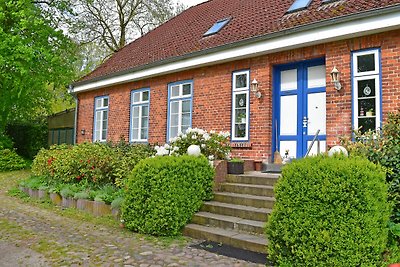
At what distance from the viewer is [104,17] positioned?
76.0ft

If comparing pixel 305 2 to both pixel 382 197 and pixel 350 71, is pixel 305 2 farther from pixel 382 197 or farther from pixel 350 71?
pixel 382 197

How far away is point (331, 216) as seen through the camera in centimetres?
411

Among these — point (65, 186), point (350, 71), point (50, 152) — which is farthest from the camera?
point (50, 152)

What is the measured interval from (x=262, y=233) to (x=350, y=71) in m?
4.33

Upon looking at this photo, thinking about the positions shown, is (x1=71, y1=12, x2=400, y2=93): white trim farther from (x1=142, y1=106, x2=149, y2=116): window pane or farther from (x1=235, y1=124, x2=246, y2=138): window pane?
(x1=235, y1=124, x2=246, y2=138): window pane

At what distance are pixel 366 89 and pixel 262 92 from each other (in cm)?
249

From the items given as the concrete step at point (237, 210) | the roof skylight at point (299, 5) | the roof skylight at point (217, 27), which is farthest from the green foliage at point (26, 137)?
the concrete step at point (237, 210)

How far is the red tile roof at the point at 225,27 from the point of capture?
835cm

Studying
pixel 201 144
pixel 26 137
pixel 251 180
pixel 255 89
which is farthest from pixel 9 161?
pixel 251 180

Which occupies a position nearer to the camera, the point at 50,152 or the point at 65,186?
the point at 65,186

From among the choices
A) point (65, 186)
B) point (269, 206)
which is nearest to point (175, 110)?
point (65, 186)

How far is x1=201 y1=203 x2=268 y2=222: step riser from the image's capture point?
580 cm

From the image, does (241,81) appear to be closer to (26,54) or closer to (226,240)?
(226,240)

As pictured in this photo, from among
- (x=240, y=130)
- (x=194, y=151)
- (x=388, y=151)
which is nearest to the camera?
(x=388, y=151)
